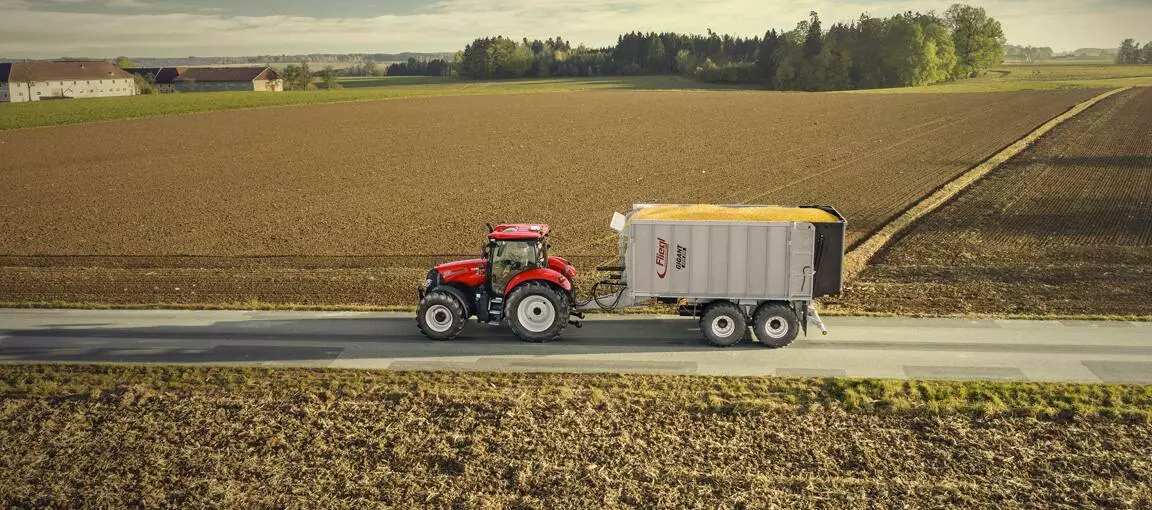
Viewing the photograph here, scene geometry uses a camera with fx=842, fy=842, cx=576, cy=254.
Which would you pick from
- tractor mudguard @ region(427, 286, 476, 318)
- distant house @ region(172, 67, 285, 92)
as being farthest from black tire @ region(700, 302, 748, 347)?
distant house @ region(172, 67, 285, 92)

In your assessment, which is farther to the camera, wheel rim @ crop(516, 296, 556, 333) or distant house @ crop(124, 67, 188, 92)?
distant house @ crop(124, 67, 188, 92)

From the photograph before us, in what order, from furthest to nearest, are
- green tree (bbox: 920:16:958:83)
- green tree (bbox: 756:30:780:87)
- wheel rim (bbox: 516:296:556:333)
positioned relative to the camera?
green tree (bbox: 756:30:780:87) → green tree (bbox: 920:16:958:83) → wheel rim (bbox: 516:296:556:333)

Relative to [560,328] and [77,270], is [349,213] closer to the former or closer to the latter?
[77,270]

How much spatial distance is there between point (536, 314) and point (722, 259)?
12.9 ft

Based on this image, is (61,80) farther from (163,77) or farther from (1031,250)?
(1031,250)

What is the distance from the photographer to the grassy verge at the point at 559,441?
37.1 ft

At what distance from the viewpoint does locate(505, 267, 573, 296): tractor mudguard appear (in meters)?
16.8

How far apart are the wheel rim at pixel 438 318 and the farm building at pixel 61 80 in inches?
4846

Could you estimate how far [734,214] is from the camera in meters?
17.3

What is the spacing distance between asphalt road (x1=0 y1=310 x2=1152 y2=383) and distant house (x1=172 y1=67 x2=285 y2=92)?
134m

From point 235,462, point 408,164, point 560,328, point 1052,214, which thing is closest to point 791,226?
point 560,328

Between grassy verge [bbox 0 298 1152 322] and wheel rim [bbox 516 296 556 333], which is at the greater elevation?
wheel rim [bbox 516 296 556 333]

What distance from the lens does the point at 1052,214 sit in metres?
30.7

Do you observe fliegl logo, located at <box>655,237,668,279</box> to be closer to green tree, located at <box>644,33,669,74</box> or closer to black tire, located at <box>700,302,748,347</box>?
black tire, located at <box>700,302,748,347</box>
